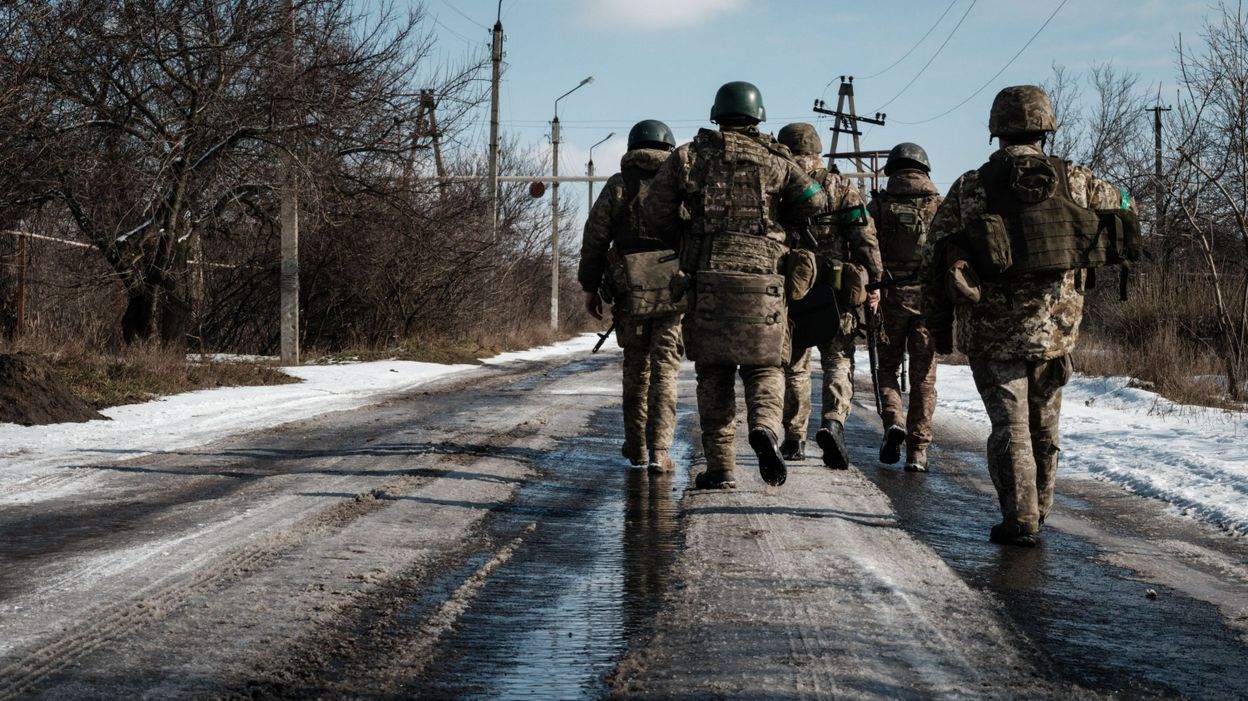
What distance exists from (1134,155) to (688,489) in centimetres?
2380

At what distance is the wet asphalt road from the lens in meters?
3.27

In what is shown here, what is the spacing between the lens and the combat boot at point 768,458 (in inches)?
238

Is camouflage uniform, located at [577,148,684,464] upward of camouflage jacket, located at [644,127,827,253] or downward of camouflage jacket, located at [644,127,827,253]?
downward

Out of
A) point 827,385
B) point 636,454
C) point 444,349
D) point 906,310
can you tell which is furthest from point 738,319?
point 444,349

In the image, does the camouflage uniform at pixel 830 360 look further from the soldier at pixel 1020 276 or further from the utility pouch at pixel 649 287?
the soldier at pixel 1020 276

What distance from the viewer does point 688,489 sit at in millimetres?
6766

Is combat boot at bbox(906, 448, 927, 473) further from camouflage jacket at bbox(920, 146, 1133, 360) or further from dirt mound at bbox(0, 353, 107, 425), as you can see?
dirt mound at bbox(0, 353, 107, 425)

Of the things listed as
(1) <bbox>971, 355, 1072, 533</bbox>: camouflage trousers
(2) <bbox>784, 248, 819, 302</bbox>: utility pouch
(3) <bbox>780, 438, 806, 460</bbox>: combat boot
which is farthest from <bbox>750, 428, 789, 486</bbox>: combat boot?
(3) <bbox>780, 438, 806, 460</bbox>: combat boot

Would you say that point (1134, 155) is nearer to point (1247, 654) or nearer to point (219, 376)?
point (219, 376)

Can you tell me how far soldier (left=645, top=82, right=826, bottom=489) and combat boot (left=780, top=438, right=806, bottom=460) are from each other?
1521 mm

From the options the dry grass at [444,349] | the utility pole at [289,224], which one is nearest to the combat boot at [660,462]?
the utility pole at [289,224]

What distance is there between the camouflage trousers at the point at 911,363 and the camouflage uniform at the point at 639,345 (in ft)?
4.98

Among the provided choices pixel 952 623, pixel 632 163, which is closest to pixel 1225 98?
pixel 632 163

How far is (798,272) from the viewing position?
21.1ft
